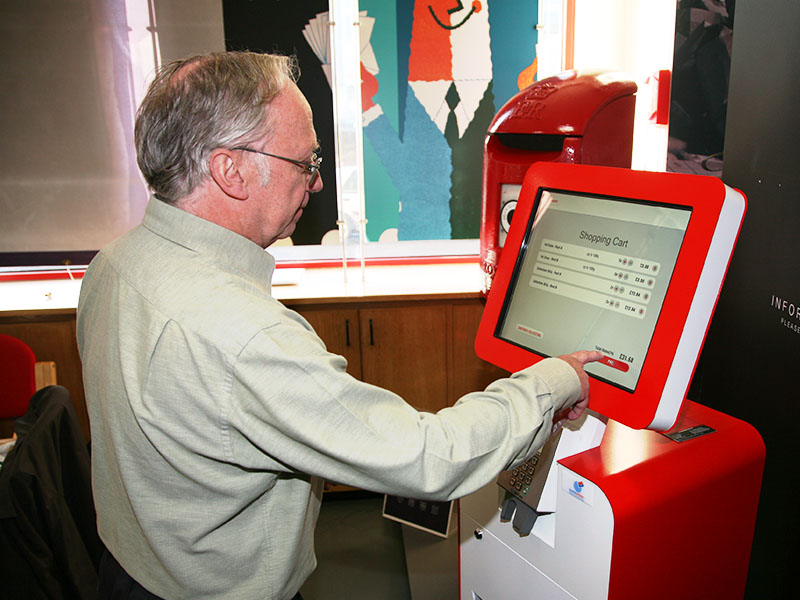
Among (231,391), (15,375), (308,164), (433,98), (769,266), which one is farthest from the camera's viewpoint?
(433,98)

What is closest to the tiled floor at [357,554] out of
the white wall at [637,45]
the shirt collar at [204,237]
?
the shirt collar at [204,237]

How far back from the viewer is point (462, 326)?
2.69 m

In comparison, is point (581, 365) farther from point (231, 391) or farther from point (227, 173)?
point (227, 173)

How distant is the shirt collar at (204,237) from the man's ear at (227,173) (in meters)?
0.06

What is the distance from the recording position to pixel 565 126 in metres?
1.68

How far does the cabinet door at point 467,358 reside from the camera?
2.67 metres

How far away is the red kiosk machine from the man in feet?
0.38

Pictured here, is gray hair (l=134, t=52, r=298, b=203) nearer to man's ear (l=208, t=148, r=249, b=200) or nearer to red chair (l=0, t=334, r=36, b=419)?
man's ear (l=208, t=148, r=249, b=200)

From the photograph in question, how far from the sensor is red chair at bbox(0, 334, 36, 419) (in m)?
2.12

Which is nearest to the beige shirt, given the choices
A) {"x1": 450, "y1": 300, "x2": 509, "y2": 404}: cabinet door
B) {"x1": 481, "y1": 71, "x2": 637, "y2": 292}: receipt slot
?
{"x1": 481, "y1": 71, "x2": 637, "y2": 292}: receipt slot

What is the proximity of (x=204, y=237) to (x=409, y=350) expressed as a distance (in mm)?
1794

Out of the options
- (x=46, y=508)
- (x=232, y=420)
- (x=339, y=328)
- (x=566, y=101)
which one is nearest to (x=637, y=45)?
(x=566, y=101)

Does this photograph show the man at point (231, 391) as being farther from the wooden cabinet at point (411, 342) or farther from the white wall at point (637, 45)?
the white wall at point (637, 45)

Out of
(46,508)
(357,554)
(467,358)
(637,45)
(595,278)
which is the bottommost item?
(357,554)
